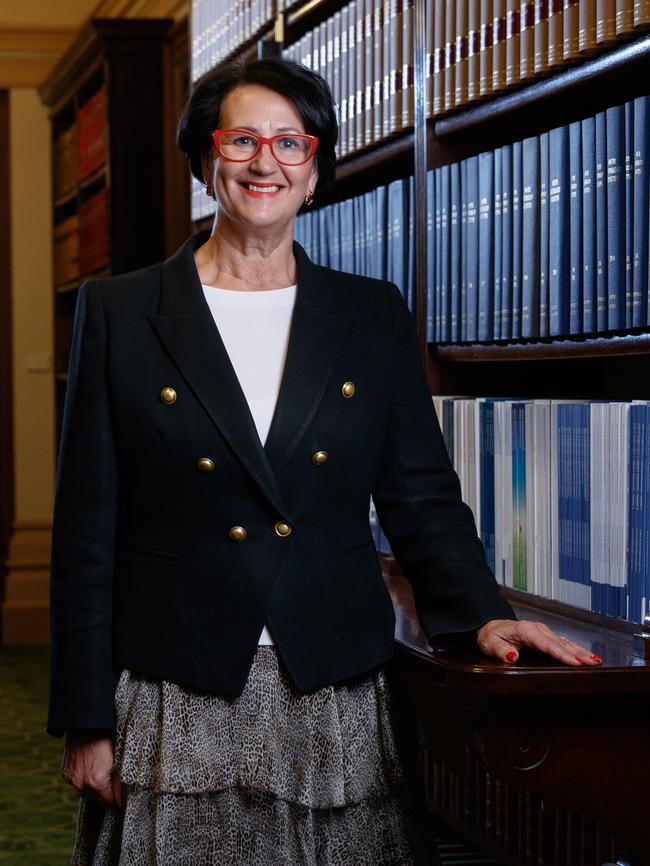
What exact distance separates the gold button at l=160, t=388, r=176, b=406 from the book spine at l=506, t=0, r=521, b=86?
96 centimetres

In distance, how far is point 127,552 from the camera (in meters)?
1.73

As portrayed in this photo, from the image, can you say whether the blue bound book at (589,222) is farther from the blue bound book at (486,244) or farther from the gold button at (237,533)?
the gold button at (237,533)

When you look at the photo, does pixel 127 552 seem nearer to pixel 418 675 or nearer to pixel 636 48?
pixel 418 675

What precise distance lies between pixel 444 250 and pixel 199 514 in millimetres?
1072

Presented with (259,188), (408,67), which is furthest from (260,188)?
(408,67)

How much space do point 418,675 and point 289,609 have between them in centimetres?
20

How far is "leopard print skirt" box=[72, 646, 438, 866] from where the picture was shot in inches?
65.9

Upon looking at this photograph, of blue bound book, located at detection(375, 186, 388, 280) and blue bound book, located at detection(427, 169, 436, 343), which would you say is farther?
blue bound book, located at detection(375, 186, 388, 280)

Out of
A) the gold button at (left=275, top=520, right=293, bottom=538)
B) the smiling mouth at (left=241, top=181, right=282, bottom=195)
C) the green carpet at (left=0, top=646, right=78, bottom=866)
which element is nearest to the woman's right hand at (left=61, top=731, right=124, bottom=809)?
the gold button at (left=275, top=520, right=293, bottom=538)

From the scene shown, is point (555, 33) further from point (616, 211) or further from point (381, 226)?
point (381, 226)

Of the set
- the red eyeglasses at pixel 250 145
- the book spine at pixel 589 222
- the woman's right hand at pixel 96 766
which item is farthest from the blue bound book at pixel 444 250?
the woman's right hand at pixel 96 766

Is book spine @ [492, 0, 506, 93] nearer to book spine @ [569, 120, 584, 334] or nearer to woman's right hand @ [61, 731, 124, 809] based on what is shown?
book spine @ [569, 120, 584, 334]

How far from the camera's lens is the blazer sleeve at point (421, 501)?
1812 mm

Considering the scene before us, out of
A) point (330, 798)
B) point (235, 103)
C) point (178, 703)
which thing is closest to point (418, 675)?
point (330, 798)
